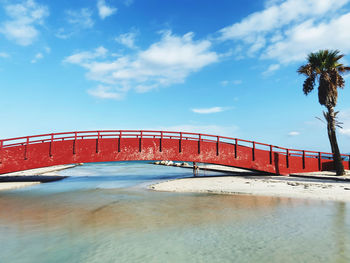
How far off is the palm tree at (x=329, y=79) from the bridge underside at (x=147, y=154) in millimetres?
3251

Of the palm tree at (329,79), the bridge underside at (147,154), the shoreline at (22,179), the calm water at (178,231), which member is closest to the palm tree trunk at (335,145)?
the palm tree at (329,79)

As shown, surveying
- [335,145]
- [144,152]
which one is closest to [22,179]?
[144,152]

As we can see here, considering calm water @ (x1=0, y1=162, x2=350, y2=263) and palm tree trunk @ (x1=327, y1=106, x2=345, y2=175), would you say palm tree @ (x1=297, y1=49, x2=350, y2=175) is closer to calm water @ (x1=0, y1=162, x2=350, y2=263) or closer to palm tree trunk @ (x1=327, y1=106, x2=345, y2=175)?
palm tree trunk @ (x1=327, y1=106, x2=345, y2=175)

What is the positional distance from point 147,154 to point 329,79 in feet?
53.2

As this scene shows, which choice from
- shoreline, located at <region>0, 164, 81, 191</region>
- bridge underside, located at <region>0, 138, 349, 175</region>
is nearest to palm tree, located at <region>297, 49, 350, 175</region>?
bridge underside, located at <region>0, 138, 349, 175</region>

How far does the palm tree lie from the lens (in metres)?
19.1

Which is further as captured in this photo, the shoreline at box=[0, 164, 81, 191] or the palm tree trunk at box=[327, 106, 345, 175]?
the palm tree trunk at box=[327, 106, 345, 175]

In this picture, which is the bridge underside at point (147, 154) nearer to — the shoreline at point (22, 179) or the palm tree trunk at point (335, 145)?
the shoreline at point (22, 179)

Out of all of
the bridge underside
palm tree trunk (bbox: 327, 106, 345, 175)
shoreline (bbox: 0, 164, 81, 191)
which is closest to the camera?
shoreline (bbox: 0, 164, 81, 191)

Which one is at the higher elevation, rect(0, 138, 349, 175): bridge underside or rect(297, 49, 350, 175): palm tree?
rect(297, 49, 350, 175): palm tree

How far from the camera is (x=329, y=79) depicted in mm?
19328

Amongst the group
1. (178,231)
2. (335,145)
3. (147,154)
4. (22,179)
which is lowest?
(178,231)

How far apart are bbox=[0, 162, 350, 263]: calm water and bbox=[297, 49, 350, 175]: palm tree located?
11.5 meters

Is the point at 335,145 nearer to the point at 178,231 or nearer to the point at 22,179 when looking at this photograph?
the point at 178,231
